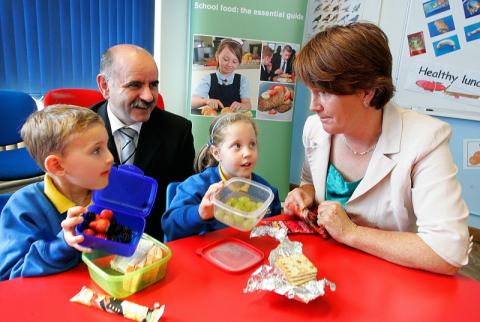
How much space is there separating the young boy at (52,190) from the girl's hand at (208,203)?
1.07ft

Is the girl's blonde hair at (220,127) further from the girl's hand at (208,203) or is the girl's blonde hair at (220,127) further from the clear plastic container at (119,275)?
the clear plastic container at (119,275)

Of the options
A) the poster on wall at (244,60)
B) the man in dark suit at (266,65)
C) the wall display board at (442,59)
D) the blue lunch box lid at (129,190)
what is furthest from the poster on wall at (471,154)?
the blue lunch box lid at (129,190)

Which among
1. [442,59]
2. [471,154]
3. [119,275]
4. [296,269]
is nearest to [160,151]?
[119,275]

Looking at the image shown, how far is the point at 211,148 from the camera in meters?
1.61

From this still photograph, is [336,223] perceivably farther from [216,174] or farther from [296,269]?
[216,174]

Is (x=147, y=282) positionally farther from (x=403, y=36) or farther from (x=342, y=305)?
(x=403, y=36)

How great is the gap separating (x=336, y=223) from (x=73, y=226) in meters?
0.86

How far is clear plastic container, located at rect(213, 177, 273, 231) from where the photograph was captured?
111 cm

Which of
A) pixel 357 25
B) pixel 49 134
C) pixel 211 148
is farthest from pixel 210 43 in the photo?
pixel 49 134

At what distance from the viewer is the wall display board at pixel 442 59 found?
9.66 ft

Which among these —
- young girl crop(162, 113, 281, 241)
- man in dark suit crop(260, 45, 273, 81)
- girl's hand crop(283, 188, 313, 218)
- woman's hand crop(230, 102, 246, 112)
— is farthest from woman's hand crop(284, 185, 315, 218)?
man in dark suit crop(260, 45, 273, 81)

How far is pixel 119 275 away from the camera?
0.92 m

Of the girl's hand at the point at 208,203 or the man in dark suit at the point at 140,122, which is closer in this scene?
the girl's hand at the point at 208,203

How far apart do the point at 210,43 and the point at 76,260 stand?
2.54 meters
